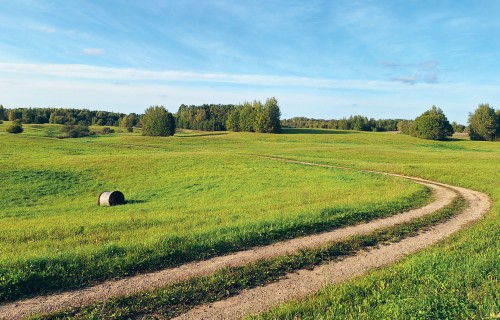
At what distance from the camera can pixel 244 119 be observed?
14162 centimetres

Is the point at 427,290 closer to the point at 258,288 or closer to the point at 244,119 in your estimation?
the point at 258,288

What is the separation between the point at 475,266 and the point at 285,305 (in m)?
5.42

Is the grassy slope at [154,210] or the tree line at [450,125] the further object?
the tree line at [450,125]

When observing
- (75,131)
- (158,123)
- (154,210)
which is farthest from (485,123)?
(75,131)

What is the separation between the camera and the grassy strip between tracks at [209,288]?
26.0 ft

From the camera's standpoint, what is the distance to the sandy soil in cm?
813

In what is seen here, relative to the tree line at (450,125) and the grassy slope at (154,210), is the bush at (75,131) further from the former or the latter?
the tree line at (450,125)

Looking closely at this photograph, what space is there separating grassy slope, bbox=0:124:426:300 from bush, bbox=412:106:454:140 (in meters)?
86.5

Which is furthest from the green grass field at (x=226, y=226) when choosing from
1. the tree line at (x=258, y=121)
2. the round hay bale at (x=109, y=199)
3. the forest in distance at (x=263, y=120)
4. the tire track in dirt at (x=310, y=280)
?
the forest in distance at (x=263, y=120)

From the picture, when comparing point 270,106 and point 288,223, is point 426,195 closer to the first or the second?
point 288,223

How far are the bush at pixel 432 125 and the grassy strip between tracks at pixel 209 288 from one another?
367 ft

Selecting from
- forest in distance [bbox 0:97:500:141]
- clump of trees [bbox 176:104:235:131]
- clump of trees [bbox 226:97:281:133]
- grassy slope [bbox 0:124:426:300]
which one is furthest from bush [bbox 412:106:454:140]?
grassy slope [bbox 0:124:426:300]

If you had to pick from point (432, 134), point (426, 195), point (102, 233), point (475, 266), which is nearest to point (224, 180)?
point (426, 195)

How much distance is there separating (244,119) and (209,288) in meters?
134
